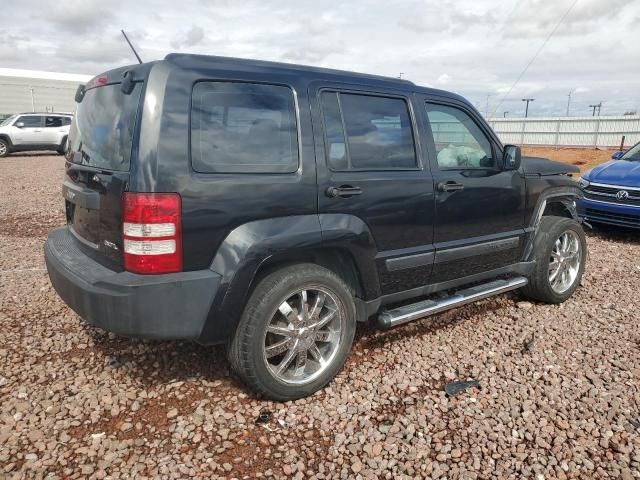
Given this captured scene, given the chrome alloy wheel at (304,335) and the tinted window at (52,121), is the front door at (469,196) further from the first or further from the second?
the tinted window at (52,121)

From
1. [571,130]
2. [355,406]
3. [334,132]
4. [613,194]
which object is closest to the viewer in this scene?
[355,406]

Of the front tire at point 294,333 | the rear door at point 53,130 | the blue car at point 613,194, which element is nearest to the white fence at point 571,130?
the blue car at point 613,194

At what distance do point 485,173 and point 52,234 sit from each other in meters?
3.31

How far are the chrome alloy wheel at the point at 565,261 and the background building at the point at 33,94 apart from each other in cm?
4185

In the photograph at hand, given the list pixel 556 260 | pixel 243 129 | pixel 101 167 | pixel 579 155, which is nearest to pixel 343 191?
pixel 243 129

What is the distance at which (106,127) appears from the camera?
2.81 metres

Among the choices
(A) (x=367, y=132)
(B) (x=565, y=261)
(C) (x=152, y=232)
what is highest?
(A) (x=367, y=132)

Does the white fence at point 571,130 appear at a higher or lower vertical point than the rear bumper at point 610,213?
higher

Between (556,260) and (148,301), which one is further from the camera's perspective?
(556,260)

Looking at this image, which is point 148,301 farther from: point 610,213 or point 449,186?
point 610,213

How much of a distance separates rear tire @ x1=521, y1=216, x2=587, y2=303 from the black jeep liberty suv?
864 millimetres

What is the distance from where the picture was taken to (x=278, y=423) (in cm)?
278

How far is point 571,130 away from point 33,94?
3936 cm

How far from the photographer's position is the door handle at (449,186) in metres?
3.47
